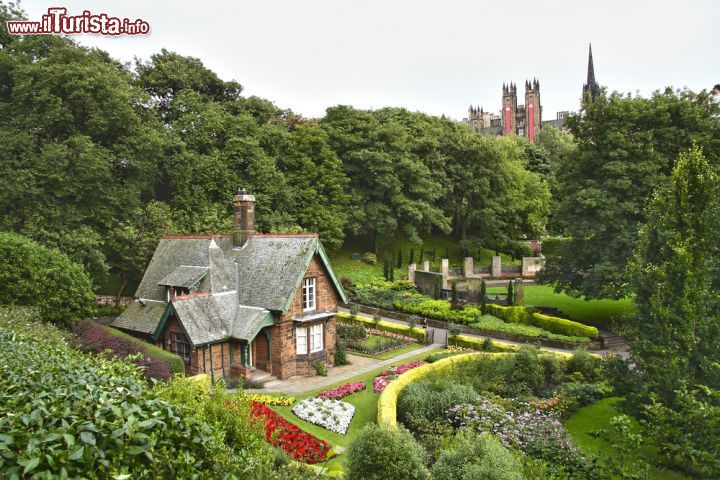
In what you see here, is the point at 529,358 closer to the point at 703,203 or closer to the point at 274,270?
the point at 703,203

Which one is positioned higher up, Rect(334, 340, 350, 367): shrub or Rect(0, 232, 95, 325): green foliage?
Rect(0, 232, 95, 325): green foliage

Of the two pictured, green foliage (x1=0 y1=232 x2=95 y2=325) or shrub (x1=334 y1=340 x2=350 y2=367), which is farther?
shrub (x1=334 y1=340 x2=350 y2=367)

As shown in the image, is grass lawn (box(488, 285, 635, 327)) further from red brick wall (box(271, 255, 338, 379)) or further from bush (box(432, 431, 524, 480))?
bush (box(432, 431, 524, 480))

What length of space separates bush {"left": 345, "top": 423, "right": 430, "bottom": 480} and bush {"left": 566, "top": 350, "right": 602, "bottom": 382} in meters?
14.3

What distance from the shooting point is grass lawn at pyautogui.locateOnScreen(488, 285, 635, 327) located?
115 ft

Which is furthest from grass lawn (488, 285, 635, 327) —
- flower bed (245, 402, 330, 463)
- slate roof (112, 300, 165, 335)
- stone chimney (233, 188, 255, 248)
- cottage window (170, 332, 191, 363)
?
slate roof (112, 300, 165, 335)

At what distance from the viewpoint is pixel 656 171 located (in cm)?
3189

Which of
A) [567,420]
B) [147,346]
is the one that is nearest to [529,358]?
[567,420]

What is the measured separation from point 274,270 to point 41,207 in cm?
1463

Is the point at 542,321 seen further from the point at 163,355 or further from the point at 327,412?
the point at 163,355

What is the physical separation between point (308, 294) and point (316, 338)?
2304mm

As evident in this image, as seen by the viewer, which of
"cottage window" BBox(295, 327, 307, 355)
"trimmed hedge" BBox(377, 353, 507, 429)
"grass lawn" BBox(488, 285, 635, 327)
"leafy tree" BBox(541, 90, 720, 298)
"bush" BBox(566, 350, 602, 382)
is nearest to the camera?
"trimmed hedge" BBox(377, 353, 507, 429)

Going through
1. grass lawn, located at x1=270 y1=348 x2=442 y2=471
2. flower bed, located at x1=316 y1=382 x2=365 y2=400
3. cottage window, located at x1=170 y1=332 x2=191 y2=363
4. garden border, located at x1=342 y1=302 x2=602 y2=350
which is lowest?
grass lawn, located at x1=270 y1=348 x2=442 y2=471

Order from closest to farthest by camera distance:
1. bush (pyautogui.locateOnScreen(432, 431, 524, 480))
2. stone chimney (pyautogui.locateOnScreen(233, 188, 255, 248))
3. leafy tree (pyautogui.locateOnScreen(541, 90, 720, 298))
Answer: bush (pyautogui.locateOnScreen(432, 431, 524, 480))
stone chimney (pyautogui.locateOnScreen(233, 188, 255, 248))
leafy tree (pyautogui.locateOnScreen(541, 90, 720, 298))
